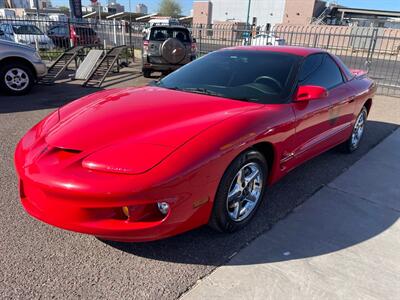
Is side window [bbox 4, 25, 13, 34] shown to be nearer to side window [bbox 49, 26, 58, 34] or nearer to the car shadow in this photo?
side window [bbox 49, 26, 58, 34]

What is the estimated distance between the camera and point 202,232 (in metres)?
2.81

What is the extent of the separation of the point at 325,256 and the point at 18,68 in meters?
7.42

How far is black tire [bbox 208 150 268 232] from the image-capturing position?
2500 mm

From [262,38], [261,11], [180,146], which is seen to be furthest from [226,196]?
[261,11]

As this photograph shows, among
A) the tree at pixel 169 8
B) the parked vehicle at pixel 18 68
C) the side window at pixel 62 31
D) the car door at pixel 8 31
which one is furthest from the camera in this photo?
the tree at pixel 169 8

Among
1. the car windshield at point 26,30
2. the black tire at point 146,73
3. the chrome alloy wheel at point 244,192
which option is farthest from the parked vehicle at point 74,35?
the chrome alloy wheel at point 244,192

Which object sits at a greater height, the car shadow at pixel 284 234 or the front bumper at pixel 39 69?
the front bumper at pixel 39 69

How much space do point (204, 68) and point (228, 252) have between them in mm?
2045

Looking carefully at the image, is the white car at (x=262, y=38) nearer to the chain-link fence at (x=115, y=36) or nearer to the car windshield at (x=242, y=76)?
the chain-link fence at (x=115, y=36)

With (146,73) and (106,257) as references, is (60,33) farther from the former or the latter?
(106,257)

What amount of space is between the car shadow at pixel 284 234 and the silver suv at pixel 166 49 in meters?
7.05

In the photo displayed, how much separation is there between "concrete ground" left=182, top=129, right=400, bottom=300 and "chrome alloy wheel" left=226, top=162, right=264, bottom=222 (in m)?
0.26

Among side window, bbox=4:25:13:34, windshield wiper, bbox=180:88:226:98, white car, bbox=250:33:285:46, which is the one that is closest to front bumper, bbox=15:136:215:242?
windshield wiper, bbox=180:88:226:98

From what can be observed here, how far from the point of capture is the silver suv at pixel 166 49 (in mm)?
9953
